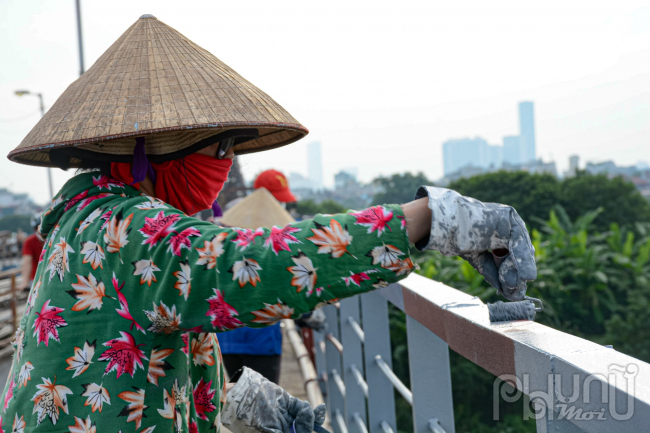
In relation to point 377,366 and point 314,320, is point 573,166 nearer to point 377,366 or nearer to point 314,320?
point 314,320

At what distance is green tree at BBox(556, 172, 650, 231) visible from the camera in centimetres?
1445

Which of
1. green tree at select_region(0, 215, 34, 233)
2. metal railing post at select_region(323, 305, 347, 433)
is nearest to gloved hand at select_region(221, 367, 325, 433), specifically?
metal railing post at select_region(323, 305, 347, 433)

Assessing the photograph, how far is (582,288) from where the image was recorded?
1012 centimetres

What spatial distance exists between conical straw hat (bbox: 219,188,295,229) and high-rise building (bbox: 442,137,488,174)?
2325 centimetres

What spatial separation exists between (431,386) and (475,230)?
785 millimetres

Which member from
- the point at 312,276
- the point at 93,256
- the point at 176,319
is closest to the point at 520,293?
the point at 312,276

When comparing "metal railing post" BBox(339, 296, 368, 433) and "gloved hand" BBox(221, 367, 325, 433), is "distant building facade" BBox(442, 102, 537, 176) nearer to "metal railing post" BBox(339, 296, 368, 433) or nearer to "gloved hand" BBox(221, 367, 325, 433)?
"metal railing post" BBox(339, 296, 368, 433)

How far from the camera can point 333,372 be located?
3.88 meters

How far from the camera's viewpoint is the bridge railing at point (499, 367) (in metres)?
0.82

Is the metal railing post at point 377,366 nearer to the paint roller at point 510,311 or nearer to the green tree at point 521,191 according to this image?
the paint roller at point 510,311

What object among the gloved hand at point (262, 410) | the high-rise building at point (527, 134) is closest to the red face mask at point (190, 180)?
the gloved hand at point (262, 410)

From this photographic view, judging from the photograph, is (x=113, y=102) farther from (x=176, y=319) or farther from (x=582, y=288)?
(x=582, y=288)

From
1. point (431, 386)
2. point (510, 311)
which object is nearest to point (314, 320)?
point (431, 386)

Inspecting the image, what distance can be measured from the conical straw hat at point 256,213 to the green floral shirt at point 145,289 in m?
2.87
